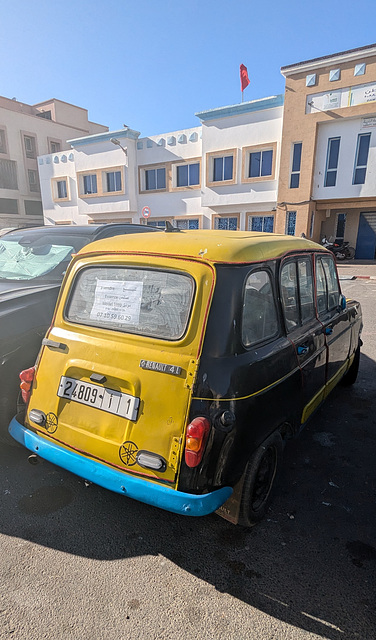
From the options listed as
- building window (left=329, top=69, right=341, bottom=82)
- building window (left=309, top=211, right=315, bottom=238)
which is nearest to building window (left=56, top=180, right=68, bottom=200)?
building window (left=309, top=211, right=315, bottom=238)

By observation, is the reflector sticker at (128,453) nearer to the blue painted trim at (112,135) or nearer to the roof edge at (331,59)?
the roof edge at (331,59)

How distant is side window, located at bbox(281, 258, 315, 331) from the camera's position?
276 cm

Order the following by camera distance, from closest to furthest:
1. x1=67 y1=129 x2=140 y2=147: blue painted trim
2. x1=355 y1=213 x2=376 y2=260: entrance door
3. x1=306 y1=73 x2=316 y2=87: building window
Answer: x1=306 y1=73 x2=316 y2=87: building window
x1=355 y1=213 x2=376 y2=260: entrance door
x1=67 y1=129 x2=140 y2=147: blue painted trim

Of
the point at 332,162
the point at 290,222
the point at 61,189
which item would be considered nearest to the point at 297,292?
the point at 290,222

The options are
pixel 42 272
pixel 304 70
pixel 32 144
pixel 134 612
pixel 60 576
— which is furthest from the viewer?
pixel 32 144

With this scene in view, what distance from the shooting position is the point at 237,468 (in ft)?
7.07

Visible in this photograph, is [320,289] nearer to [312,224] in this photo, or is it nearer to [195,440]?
[195,440]

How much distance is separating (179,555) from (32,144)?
136 feet

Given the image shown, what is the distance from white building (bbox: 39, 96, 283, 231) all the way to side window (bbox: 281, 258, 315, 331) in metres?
16.5

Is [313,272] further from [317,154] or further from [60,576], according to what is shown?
[317,154]

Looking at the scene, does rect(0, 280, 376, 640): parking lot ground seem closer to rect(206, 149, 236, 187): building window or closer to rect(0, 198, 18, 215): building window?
rect(206, 149, 236, 187): building window

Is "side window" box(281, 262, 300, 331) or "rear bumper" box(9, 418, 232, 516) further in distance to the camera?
"side window" box(281, 262, 300, 331)

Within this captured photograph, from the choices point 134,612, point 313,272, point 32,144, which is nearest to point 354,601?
point 134,612

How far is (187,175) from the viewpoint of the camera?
22.8 m
